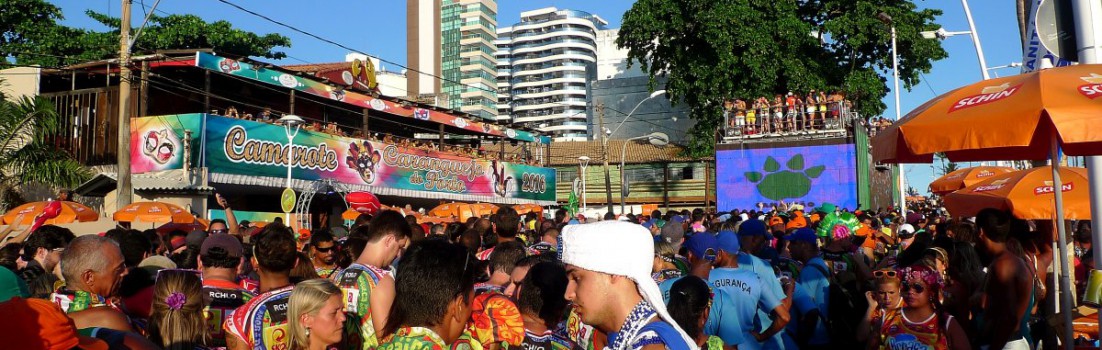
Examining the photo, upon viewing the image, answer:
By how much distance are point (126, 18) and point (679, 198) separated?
35.0 metres

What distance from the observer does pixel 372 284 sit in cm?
433

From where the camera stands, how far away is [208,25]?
37.7 m

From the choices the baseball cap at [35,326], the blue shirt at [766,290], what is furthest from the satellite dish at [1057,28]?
the baseball cap at [35,326]

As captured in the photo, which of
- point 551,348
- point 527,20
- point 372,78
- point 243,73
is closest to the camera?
point 551,348

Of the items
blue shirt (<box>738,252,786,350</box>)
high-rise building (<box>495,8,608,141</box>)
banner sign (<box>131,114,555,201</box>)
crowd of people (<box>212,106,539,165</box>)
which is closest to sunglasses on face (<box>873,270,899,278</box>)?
blue shirt (<box>738,252,786,350</box>)

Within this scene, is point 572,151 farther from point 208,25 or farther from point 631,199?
point 208,25

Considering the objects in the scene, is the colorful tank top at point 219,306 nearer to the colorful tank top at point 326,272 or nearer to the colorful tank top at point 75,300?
the colorful tank top at point 75,300

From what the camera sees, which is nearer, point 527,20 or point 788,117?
point 788,117

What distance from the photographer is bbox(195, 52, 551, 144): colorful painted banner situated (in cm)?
2136

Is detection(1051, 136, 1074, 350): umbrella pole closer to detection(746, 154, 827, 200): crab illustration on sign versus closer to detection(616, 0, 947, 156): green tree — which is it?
detection(746, 154, 827, 200): crab illustration on sign

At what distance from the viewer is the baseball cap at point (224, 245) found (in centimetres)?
496

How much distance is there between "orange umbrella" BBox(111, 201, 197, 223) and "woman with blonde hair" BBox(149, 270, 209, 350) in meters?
9.01

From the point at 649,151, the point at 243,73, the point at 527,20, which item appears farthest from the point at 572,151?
the point at 527,20

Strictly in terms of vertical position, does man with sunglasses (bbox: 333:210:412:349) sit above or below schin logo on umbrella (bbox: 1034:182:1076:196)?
below
